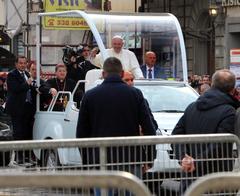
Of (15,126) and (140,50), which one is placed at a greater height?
(140,50)

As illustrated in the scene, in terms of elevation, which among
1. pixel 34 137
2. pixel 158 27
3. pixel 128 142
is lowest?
pixel 34 137

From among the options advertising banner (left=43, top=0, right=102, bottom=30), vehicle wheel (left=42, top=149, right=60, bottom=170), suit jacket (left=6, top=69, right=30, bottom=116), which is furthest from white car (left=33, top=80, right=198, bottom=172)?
vehicle wheel (left=42, top=149, right=60, bottom=170)

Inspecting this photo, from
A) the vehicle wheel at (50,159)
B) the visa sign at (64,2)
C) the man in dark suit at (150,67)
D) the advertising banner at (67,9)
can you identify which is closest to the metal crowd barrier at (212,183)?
the vehicle wheel at (50,159)

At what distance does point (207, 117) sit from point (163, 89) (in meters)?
4.19

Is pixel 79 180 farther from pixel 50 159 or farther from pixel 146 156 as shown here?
pixel 50 159

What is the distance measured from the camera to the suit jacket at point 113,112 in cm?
696

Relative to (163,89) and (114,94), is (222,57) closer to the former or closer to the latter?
(163,89)

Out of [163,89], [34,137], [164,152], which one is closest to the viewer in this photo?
[164,152]

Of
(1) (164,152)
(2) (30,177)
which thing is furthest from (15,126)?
(2) (30,177)

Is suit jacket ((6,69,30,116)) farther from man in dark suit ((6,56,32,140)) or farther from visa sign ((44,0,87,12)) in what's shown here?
visa sign ((44,0,87,12))

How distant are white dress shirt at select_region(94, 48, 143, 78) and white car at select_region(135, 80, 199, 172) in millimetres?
820

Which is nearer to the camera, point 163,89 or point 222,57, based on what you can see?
point 163,89

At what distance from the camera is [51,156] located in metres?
6.74

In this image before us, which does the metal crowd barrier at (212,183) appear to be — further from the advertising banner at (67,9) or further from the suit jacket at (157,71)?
the advertising banner at (67,9)
